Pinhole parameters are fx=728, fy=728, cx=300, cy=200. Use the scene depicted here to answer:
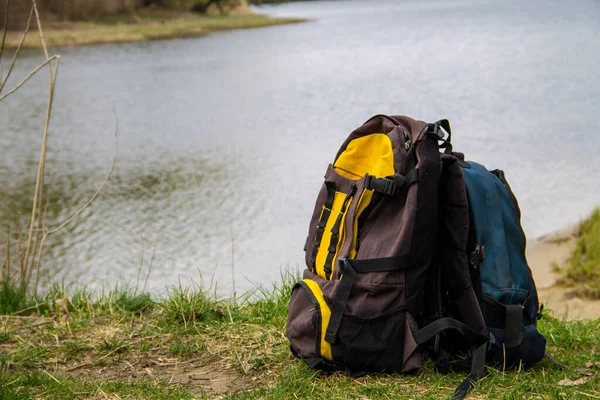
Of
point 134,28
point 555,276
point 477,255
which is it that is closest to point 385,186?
point 477,255

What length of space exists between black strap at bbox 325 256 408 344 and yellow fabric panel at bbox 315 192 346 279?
0.18 meters

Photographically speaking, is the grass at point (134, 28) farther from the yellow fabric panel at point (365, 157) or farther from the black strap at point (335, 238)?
the black strap at point (335, 238)

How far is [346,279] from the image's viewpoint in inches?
100

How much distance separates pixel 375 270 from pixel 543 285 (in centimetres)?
386

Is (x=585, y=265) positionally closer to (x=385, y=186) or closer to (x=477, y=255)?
(x=477, y=255)

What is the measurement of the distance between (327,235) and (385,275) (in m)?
0.35

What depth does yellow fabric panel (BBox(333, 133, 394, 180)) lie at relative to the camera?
263cm

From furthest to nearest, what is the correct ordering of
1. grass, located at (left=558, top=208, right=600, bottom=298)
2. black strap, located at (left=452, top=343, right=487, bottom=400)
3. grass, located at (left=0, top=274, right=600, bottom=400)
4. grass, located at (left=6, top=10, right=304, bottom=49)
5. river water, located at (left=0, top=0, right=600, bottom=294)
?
grass, located at (left=6, top=10, right=304, bottom=49), river water, located at (left=0, top=0, right=600, bottom=294), grass, located at (left=558, top=208, right=600, bottom=298), grass, located at (left=0, top=274, right=600, bottom=400), black strap, located at (left=452, top=343, right=487, bottom=400)

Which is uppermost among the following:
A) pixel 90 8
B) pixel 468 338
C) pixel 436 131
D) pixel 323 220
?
pixel 90 8

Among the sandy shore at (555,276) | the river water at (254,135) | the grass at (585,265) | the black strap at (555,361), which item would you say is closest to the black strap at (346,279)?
the black strap at (555,361)

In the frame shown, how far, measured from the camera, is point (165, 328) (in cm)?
324

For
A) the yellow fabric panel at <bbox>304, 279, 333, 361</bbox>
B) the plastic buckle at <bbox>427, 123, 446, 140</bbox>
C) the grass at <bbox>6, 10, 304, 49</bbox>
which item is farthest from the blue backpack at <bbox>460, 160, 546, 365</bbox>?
the grass at <bbox>6, 10, 304, 49</bbox>

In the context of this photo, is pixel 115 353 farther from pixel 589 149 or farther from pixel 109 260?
pixel 589 149

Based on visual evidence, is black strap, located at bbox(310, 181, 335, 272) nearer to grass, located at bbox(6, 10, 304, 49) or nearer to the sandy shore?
the sandy shore
